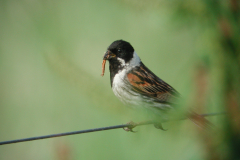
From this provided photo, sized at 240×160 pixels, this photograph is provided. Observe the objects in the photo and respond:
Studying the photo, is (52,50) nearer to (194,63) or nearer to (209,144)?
(194,63)

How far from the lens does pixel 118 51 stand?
3350 mm

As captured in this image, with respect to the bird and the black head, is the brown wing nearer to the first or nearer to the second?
the bird

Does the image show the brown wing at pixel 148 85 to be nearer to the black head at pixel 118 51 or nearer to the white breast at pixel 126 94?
the white breast at pixel 126 94

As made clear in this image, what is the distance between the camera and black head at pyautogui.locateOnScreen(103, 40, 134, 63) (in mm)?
3309

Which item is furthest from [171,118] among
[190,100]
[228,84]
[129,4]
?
[129,4]

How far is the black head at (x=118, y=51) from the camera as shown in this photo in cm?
331

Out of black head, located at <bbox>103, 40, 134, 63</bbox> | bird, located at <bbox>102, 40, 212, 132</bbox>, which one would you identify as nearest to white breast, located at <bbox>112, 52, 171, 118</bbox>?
bird, located at <bbox>102, 40, 212, 132</bbox>

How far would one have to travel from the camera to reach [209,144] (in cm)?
76

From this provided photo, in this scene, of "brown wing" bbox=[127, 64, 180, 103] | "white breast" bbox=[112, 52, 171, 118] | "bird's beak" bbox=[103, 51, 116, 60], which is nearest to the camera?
"white breast" bbox=[112, 52, 171, 118]

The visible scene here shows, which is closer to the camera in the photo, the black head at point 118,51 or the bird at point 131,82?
the bird at point 131,82

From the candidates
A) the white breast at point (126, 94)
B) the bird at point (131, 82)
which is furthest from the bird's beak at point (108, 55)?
the white breast at point (126, 94)

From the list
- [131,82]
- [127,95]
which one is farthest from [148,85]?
[127,95]

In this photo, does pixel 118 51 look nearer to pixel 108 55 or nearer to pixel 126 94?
pixel 108 55

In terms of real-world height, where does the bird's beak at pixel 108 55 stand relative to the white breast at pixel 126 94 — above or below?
above
